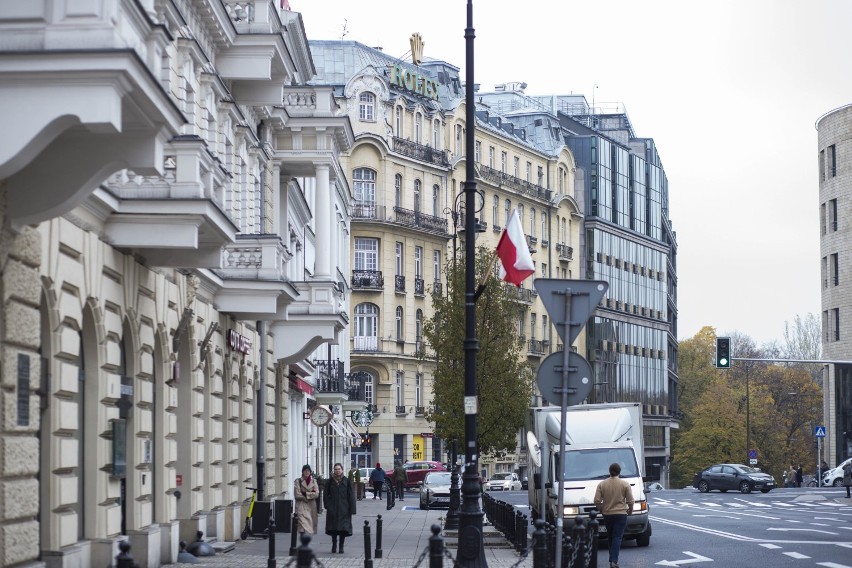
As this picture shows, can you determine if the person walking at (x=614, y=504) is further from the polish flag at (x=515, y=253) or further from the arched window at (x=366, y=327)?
the arched window at (x=366, y=327)

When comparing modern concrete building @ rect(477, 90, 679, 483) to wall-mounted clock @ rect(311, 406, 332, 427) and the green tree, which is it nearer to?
the green tree

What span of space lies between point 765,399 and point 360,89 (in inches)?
1877

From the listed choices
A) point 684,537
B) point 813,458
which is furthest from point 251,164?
point 813,458

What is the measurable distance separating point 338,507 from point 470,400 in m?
7.00

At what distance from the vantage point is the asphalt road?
82.7 feet

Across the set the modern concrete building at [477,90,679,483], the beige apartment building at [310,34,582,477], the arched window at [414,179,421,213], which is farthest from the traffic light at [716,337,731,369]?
the modern concrete building at [477,90,679,483]

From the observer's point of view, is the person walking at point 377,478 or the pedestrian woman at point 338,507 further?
the person walking at point 377,478

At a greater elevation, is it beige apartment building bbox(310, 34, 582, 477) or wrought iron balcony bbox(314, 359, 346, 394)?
beige apartment building bbox(310, 34, 582, 477)

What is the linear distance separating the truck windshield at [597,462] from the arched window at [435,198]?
61.9m

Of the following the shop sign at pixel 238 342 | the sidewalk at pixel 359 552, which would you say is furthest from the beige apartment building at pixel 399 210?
the shop sign at pixel 238 342

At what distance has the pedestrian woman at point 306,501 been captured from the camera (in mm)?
28047

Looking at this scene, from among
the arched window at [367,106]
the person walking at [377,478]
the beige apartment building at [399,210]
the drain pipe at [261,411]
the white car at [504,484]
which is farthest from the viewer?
the beige apartment building at [399,210]

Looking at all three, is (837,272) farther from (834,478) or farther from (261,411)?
(261,411)

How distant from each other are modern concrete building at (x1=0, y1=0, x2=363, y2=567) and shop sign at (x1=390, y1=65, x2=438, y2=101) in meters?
51.2
